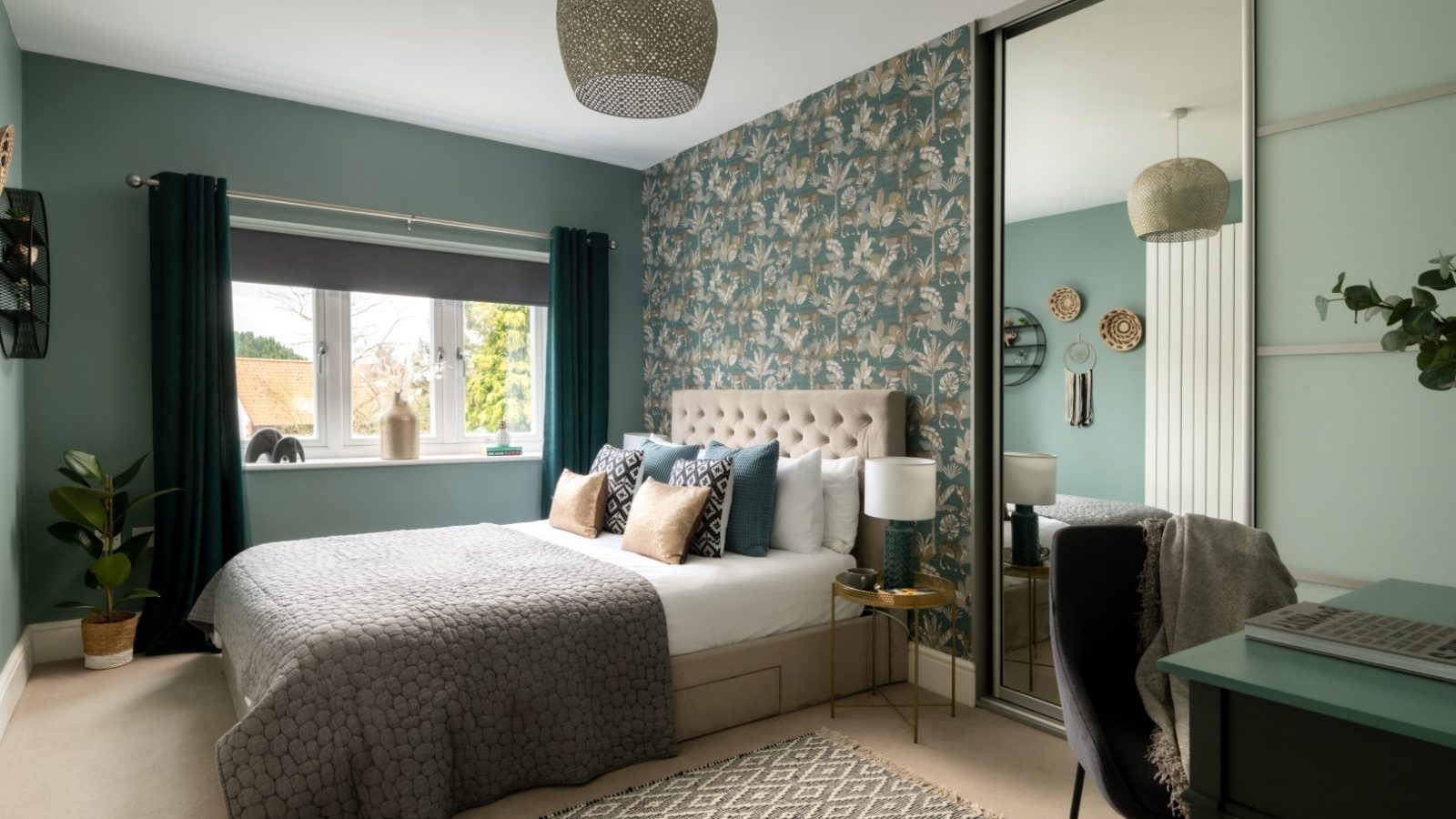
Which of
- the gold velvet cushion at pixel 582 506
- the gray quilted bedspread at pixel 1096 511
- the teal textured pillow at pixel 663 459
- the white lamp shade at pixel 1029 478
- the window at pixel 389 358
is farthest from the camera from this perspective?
the window at pixel 389 358

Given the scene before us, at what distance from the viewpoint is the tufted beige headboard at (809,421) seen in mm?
3359

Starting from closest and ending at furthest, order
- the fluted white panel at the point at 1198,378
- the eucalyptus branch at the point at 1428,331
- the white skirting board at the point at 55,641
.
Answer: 1. the eucalyptus branch at the point at 1428,331
2. the fluted white panel at the point at 1198,378
3. the white skirting board at the point at 55,641

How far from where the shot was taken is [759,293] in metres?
4.24

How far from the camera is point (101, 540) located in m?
3.46

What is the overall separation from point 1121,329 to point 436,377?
3.60 meters

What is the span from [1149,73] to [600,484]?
266 centimetres

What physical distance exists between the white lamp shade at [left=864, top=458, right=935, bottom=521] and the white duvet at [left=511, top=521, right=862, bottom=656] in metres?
0.40

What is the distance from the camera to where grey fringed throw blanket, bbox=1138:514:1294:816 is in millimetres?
1747

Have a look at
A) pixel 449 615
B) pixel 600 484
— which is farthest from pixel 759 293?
pixel 449 615

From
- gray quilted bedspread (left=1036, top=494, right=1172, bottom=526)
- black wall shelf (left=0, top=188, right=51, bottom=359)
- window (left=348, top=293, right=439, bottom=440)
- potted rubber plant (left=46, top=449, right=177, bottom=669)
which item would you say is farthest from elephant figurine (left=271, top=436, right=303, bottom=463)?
gray quilted bedspread (left=1036, top=494, right=1172, bottom=526)

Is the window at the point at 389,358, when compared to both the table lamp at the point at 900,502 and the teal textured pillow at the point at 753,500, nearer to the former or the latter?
the teal textured pillow at the point at 753,500

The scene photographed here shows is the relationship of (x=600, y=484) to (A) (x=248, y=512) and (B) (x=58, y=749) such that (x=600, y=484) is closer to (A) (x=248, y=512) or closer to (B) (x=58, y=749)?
(A) (x=248, y=512)

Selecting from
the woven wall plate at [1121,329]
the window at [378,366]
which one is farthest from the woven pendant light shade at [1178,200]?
the window at [378,366]

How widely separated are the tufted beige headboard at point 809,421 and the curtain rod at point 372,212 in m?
1.31
